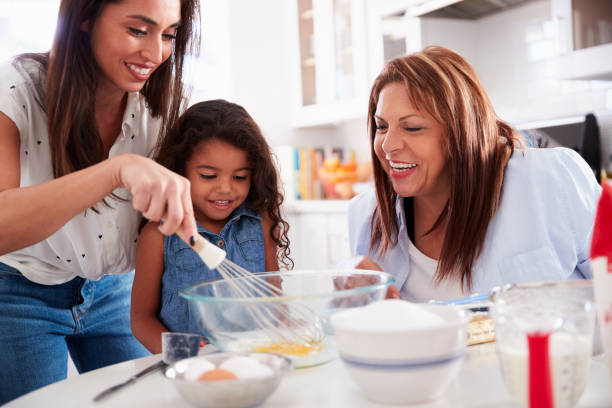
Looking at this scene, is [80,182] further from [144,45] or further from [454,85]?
[454,85]

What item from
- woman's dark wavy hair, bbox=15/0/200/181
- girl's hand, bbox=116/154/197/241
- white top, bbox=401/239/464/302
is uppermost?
woman's dark wavy hair, bbox=15/0/200/181

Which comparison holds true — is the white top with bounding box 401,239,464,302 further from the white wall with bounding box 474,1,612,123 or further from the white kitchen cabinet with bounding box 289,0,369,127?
the white kitchen cabinet with bounding box 289,0,369,127

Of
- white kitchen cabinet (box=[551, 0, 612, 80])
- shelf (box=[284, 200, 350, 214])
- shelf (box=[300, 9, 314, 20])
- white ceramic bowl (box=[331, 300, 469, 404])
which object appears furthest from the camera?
shelf (box=[300, 9, 314, 20])

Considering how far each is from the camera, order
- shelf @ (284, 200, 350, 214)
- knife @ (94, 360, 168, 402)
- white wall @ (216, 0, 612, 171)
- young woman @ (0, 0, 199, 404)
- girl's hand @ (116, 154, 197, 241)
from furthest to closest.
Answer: shelf @ (284, 200, 350, 214)
white wall @ (216, 0, 612, 171)
young woman @ (0, 0, 199, 404)
girl's hand @ (116, 154, 197, 241)
knife @ (94, 360, 168, 402)

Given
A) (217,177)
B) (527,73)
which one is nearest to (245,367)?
(217,177)

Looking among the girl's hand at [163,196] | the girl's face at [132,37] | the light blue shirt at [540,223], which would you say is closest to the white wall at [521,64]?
the light blue shirt at [540,223]

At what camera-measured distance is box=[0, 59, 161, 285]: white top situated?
1.11 meters

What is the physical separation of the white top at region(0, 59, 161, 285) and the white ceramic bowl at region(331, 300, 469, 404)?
0.80 meters

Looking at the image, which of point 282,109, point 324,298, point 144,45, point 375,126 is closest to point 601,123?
point 375,126

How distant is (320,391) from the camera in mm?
650

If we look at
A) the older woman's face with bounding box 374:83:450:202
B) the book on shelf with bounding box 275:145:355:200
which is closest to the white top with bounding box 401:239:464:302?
the older woman's face with bounding box 374:83:450:202

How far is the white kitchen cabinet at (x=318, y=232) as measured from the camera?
10.1 feet

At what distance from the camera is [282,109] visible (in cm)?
396

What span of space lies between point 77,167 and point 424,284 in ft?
2.45
